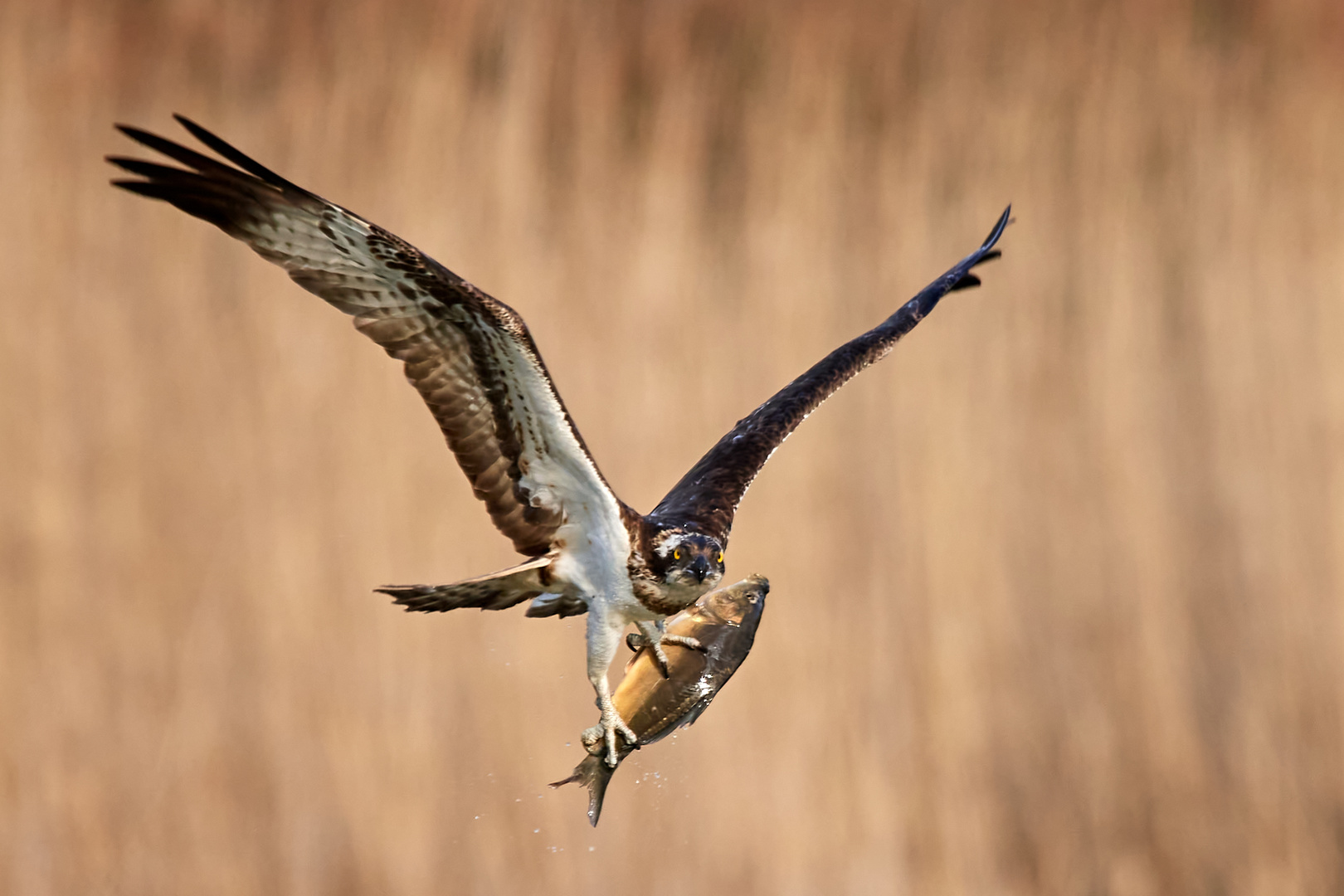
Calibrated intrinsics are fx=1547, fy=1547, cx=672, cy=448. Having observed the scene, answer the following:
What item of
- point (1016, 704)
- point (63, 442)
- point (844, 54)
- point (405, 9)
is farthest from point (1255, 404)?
point (63, 442)

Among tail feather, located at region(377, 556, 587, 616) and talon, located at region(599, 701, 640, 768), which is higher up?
tail feather, located at region(377, 556, 587, 616)

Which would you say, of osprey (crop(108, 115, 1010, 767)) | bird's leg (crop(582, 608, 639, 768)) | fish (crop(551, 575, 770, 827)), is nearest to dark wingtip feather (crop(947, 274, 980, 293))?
osprey (crop(108, 115, 1010, 767))

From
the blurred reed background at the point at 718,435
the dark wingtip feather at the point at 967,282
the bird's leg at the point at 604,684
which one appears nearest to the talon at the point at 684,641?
the bird's leg at the point at 604,684

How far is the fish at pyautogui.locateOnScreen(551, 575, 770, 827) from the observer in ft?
11.9

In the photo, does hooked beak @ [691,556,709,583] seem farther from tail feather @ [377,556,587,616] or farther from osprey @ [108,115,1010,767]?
tail feather @ [377,556,587,616]

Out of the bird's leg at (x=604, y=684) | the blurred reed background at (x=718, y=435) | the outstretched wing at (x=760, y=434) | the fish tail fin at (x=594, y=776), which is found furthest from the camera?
the blurred reed background at (x=718, y=435)

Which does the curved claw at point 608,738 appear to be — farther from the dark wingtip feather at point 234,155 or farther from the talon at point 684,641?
the dark wingtip feather at point 234,155

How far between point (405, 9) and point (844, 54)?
1.91 metres

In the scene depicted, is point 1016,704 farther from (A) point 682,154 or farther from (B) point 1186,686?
(A) point 682,154

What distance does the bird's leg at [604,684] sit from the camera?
3.65m

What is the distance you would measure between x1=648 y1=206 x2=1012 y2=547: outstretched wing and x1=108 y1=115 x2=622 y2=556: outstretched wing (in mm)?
326

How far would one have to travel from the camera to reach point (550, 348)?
618 centimetres

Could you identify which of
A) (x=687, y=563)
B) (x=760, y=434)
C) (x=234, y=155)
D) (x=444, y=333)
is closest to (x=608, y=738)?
(x=687, y=563)

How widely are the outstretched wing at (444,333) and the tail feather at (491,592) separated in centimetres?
10
